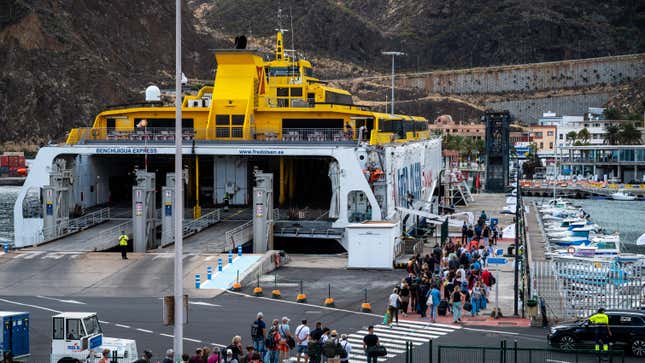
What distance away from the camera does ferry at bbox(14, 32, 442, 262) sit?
44625mm

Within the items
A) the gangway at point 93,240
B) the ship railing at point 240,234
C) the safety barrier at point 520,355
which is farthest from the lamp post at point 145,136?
the safety barrier at point 520,355

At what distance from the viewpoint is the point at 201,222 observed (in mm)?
46531

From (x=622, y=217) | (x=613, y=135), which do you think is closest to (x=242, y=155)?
(x=622, y=217)

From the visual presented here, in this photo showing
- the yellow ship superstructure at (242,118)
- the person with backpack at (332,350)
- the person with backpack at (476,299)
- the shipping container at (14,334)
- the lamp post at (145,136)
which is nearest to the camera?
the person with backpack at (332,350)

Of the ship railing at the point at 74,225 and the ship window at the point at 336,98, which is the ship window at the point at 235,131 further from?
the ship window at the point at 336,98

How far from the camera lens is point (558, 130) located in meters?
174

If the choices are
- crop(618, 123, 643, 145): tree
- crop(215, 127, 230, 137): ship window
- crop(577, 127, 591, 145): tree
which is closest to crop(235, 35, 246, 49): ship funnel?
crop(215, 127, 230, 137): ship window

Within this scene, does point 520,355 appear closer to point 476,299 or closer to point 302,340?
point 302,340

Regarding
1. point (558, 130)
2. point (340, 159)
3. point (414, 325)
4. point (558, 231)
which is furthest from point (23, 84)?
point (414, 325)

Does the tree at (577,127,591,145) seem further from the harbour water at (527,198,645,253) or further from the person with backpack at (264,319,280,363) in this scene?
the person with backpack at (264,319,280,363)

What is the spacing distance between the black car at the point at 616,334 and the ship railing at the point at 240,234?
19.0 metres

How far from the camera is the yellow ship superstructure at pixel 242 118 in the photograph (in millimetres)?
48531

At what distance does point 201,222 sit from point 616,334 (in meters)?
23.6

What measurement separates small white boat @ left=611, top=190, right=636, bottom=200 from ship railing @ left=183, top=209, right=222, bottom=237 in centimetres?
8262
